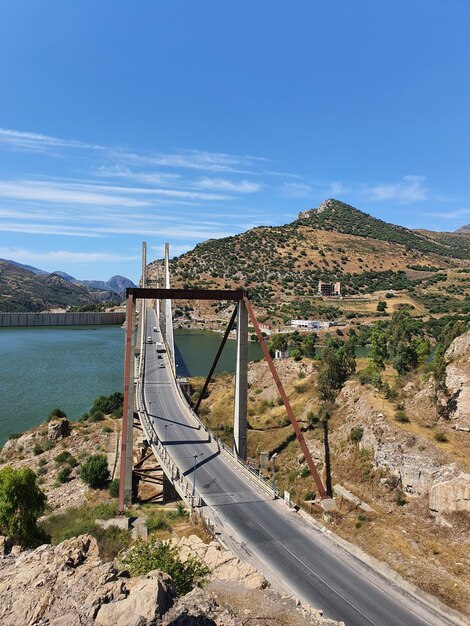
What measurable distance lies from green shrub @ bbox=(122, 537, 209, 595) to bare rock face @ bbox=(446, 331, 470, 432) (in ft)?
64.6

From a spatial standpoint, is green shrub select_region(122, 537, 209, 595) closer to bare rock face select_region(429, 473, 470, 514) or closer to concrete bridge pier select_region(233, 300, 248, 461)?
bare rock face select_region(429, 473, 470, 514)

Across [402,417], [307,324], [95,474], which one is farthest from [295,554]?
[307,324]

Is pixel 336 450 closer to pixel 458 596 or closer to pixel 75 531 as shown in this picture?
pixel 458 596

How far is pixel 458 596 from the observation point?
1689 centimetres

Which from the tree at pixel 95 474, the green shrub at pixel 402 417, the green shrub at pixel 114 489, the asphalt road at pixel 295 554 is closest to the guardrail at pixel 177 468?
the asphalt road at pixel 295 554

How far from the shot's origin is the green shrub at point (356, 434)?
31.1m

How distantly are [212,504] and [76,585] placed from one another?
43.9 ft

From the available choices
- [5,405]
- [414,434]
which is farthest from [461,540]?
[5,405]

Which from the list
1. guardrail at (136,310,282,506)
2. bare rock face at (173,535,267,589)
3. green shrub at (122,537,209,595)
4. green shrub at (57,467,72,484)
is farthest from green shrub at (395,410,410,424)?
green shrub at (57,467,72,484)

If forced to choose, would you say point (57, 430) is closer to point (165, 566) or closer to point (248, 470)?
→ point (248, 470)

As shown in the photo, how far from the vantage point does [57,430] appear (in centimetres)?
4431

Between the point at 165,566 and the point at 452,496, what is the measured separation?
16193mm

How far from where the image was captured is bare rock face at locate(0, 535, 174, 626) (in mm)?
9570

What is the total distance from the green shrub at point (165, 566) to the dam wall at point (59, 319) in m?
171
